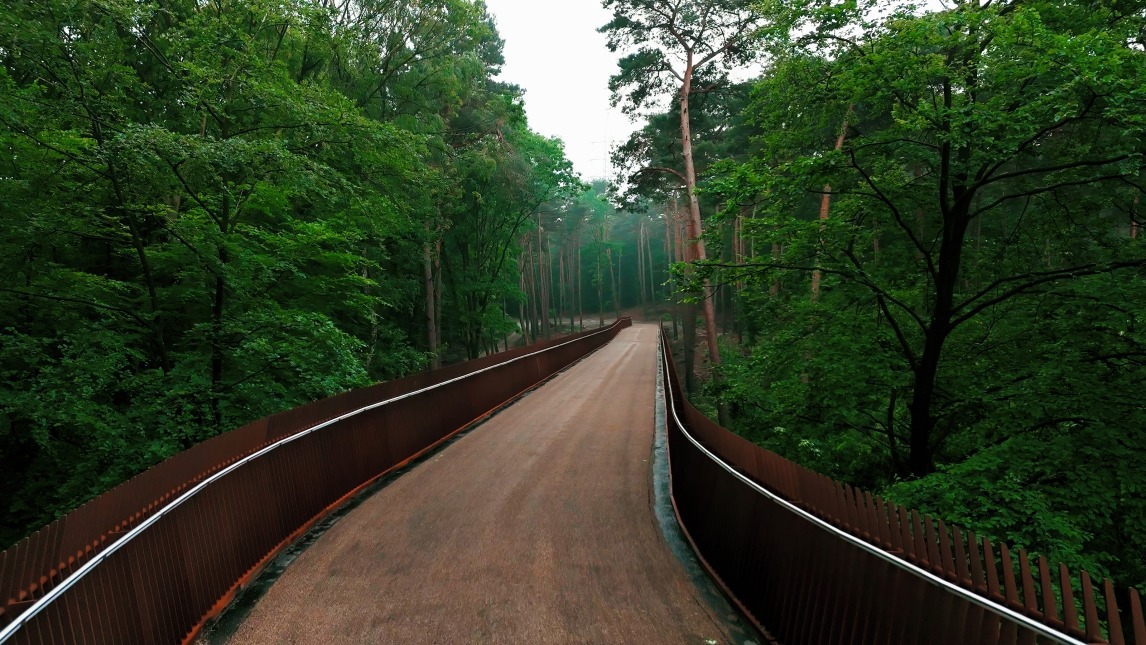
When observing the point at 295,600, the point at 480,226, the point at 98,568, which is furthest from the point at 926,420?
the point at 480,226

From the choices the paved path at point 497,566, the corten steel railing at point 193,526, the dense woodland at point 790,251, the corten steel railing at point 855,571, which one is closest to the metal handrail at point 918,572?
the corten steel railing at point 855,571

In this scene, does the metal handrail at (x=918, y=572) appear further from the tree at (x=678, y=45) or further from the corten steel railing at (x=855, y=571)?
the tree at (x=678, y=45)

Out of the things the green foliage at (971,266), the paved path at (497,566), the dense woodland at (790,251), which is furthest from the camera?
the dense woodland at (790,251)

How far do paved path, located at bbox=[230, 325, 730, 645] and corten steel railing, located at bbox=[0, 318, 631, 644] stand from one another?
0.45 metres

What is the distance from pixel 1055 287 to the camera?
27.7ft

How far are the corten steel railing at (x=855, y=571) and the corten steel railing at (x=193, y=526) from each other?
4124 millimetres

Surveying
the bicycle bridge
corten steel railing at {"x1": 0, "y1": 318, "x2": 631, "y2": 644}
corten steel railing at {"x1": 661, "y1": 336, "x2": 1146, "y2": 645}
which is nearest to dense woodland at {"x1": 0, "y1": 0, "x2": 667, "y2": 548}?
corten steel railing at {"x1": 0, "y1": 318, "x2": 631, "y2": 644}

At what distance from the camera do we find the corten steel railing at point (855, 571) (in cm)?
217

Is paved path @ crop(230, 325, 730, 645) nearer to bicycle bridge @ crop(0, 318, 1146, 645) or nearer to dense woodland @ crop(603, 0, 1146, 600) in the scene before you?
bicycle bridge @ crop(0, 318, 1146, 645)

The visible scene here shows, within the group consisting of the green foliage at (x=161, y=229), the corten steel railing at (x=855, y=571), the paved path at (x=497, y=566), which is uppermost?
the green foliage at (x=161, y=229)

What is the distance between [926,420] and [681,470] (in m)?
4.76

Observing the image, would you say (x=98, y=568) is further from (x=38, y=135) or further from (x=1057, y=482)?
(x=1057, y=482)

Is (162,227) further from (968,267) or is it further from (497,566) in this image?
(968,267)

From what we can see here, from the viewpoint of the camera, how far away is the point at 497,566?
5.12 meters
